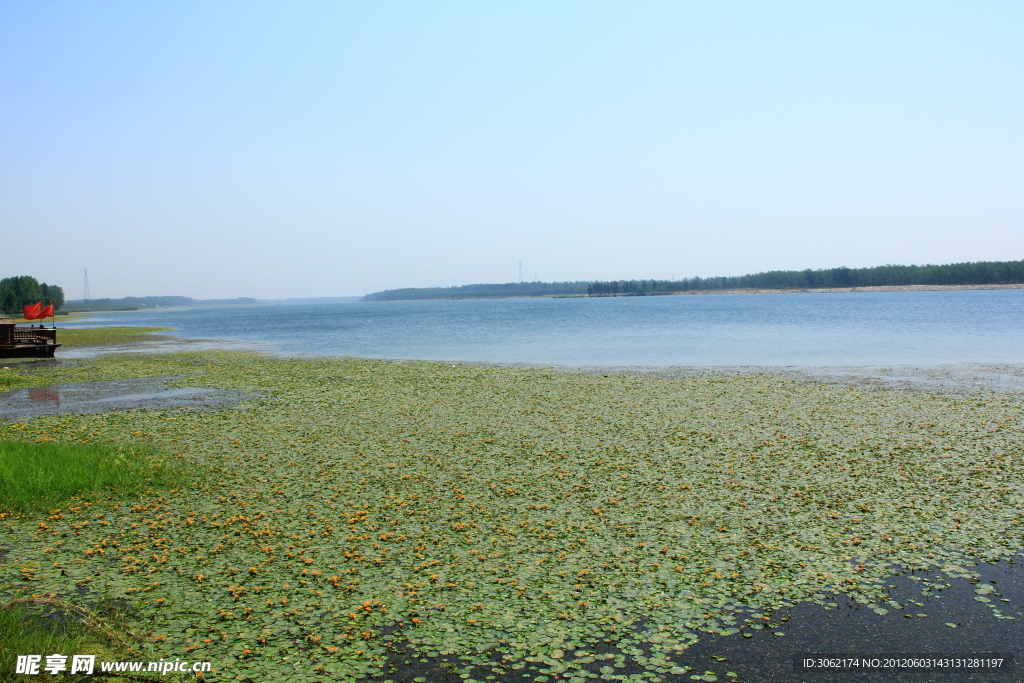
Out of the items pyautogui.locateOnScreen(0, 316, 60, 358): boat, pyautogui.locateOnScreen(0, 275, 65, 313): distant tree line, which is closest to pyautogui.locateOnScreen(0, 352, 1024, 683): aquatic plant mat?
pyautogui.locateOnScreen(0, 316, 60, 358): boat

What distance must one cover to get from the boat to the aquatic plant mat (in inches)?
970

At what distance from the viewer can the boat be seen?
1414 inches

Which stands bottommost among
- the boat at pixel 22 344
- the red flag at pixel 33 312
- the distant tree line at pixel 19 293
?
the boat at pixel 22 344

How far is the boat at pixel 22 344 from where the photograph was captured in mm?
35906

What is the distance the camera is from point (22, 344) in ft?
119

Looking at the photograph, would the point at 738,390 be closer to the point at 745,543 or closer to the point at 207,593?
the point at 745,543

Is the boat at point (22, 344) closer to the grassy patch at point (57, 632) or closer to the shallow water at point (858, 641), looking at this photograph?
the grassy patch at point (57, 632)

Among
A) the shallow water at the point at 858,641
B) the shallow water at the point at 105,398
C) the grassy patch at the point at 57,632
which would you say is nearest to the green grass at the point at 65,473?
the grassy patch at the point at 57,632

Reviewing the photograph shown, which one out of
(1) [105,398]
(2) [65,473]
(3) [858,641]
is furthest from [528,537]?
(1) [105,398]

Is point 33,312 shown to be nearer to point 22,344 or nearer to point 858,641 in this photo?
point 22,344

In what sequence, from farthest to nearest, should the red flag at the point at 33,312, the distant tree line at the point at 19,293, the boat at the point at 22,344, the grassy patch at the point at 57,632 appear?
the distant tree line at the point at 19,293
the red flag at the point at 33,312
the boat at the point at 22,344
the grassy patch at the point at 57,632

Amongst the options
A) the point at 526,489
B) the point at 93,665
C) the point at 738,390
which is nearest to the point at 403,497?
the point at 526,489

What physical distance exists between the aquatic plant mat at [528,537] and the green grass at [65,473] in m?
0.65

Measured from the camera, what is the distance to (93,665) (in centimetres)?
543
